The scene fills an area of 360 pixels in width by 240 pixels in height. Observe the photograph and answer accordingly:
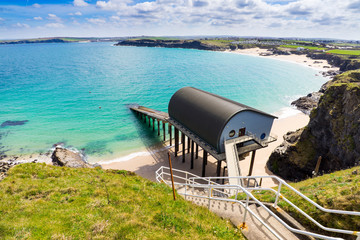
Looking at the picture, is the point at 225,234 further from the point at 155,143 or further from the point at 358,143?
the point at 155,143

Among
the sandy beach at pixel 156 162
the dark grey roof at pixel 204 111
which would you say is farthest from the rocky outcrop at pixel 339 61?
the dark grey roof at pixel 204 111

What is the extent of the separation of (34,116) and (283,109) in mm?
70809

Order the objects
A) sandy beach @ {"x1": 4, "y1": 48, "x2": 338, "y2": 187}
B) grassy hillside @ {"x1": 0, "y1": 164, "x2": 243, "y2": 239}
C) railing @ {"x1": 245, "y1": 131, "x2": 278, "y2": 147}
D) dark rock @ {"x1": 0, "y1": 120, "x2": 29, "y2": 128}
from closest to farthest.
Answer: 1. grassy hillside @ {"x1": 0, "y1": 164, "x2": 243, "y2": 239}
2. railing @ {"x1": 245, "y1": 131, "x2": 278, "y2": 147}
3. sandy beach @ {"x1": 4, "y1": 48, "x2": 338, "y2": 187}
4. dark rock @ {"x1": 0, "y1": 120, "x2": 29, "y2": 128}

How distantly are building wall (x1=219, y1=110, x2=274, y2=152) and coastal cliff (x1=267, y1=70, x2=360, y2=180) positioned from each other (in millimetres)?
5014

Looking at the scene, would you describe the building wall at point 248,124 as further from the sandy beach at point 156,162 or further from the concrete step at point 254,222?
the concrete step at point 254,222

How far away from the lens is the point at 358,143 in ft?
60.7

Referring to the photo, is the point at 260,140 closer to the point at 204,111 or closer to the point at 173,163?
the point at 204,111

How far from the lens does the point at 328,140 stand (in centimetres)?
2295

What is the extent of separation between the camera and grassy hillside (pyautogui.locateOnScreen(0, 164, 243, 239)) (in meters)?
8.07

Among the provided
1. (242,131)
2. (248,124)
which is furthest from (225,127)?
(248,124)

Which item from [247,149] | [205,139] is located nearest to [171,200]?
[205,139]

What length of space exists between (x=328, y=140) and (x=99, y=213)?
87.1 feet

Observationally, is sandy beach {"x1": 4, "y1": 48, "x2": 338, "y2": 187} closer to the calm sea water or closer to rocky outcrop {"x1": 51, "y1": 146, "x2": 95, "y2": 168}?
the calm sea water

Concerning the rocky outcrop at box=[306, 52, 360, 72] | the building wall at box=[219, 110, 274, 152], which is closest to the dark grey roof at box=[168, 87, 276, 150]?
the building wall at box=[219, 110, 274, 152]
